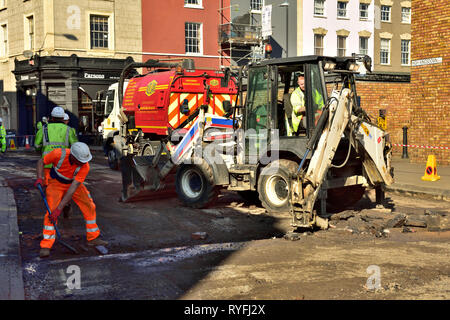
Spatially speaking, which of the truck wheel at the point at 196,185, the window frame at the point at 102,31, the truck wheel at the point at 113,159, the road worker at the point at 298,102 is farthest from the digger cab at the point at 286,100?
the window frame at the point at 102,31

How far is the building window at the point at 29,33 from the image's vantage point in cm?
3183

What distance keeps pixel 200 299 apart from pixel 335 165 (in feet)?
15.6

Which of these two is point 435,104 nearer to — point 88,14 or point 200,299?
point 200,299

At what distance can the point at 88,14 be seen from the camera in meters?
31.0

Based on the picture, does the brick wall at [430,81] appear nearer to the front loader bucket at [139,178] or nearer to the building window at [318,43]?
the front loader bucket at [139,178]

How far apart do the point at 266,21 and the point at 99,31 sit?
1078 centimetres

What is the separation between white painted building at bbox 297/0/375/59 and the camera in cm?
3819

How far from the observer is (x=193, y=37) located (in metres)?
34.2

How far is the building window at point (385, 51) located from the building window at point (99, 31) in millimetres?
21171

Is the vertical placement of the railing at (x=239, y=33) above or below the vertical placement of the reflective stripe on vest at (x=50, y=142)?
above

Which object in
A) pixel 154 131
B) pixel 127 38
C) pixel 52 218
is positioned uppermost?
pixel 127 38

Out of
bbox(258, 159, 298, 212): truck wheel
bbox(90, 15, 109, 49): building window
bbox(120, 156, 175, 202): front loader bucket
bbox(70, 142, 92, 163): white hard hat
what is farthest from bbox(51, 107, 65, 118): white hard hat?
bbox(90, 15, 109, 49): building window

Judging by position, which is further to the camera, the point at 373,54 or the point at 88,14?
the point at 373,54
